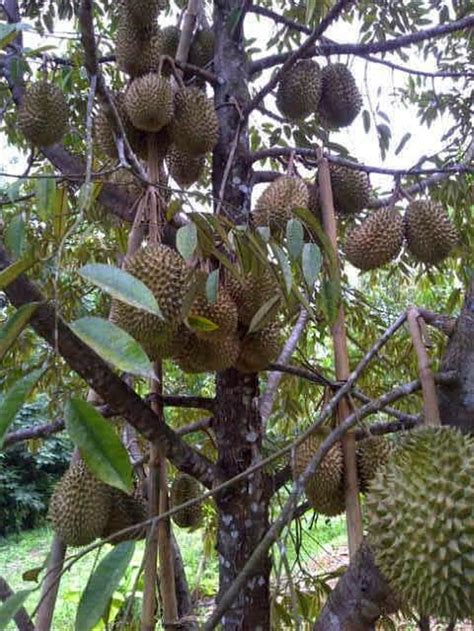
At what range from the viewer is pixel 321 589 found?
1.30 metres

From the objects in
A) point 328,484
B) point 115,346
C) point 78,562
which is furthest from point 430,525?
point 78,562

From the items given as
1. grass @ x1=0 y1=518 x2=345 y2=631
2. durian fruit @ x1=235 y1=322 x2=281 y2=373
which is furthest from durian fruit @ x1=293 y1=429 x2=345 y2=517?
grass @ x1=0 y1=518 x2=345 y2=631

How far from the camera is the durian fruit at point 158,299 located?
0.80 m

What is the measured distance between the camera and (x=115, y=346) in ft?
1.47

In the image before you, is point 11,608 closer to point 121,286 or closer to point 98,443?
point 98,443

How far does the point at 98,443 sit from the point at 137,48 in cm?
88

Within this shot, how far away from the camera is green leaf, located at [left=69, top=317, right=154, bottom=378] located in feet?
1.43

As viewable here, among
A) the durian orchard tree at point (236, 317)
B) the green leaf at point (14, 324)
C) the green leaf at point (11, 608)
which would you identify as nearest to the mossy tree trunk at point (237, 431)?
the durian orchard tree at point (236, 317)

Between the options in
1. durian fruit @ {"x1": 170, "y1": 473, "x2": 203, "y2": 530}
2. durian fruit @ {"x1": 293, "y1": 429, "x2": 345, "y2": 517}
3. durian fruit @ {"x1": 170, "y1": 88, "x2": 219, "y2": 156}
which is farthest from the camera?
durian fruit @ {"x1": 170, "y1": 473, "x2": 203, "y2": 530}

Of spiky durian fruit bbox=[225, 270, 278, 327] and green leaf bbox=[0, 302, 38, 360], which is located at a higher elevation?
spiky durian fruit bbox=[225, 270, 278, 327]

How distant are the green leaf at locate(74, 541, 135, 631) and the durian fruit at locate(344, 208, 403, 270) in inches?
31.3

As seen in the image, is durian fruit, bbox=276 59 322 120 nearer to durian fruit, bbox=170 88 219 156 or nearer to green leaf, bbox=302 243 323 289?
durian fruit, bbox=170 88 219 156

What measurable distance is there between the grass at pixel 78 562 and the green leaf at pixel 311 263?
2040 millimetres

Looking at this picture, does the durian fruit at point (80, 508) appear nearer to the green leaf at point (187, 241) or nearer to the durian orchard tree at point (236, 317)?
the durian orchard tree at point (236, 317)
